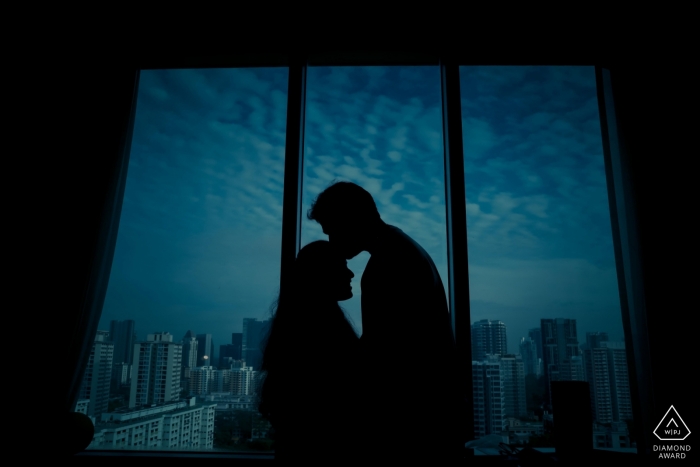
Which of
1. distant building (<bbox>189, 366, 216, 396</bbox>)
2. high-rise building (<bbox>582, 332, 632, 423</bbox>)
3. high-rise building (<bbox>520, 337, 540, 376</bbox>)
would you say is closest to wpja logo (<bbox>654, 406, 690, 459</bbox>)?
high-rise building (<bbox>582, 332, 632, 423</bbox>)

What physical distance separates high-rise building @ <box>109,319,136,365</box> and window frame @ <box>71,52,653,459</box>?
0.10 metres

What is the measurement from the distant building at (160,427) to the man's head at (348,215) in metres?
1.17

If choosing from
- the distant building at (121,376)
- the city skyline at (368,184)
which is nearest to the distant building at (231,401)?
the city skyline at (368,184)

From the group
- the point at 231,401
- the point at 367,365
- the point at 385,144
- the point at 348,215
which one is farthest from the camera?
the point at 385,144

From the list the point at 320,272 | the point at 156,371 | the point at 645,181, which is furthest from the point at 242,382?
the point at 645,181

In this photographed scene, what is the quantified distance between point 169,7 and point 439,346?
2404 mm

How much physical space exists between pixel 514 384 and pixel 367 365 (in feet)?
3.78

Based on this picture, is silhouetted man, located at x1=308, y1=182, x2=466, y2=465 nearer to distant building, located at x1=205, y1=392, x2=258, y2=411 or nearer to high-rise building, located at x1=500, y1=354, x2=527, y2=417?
high-rise building, located at x1=500, y1=354, x2=527, y2=417

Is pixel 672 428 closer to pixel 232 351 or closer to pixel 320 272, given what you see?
pixel 320 272

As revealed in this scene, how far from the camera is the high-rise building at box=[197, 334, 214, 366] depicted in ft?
6.73

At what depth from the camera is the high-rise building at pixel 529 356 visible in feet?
6.68

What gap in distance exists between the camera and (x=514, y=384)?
2020 millimetres

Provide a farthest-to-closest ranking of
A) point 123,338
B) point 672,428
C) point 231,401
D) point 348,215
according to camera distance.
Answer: point 123,338 < point 231,401 < point 672,428 < point 348,215

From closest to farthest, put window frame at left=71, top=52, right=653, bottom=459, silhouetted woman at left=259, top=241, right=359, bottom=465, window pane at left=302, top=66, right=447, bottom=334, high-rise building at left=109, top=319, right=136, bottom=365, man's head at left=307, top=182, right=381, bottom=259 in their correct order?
1. silhouetted woman at left=259, top=241, right=359, bottom=465
2. man's head at left=307, top=182, right=381, bottom=259
3. window frame at left=71, top=52, right=653, bottom=459
4. high-rise building at left=109, top=319, right=136, bottom=365
5. window pane at left=302, top=66, right=447, bottom=334
